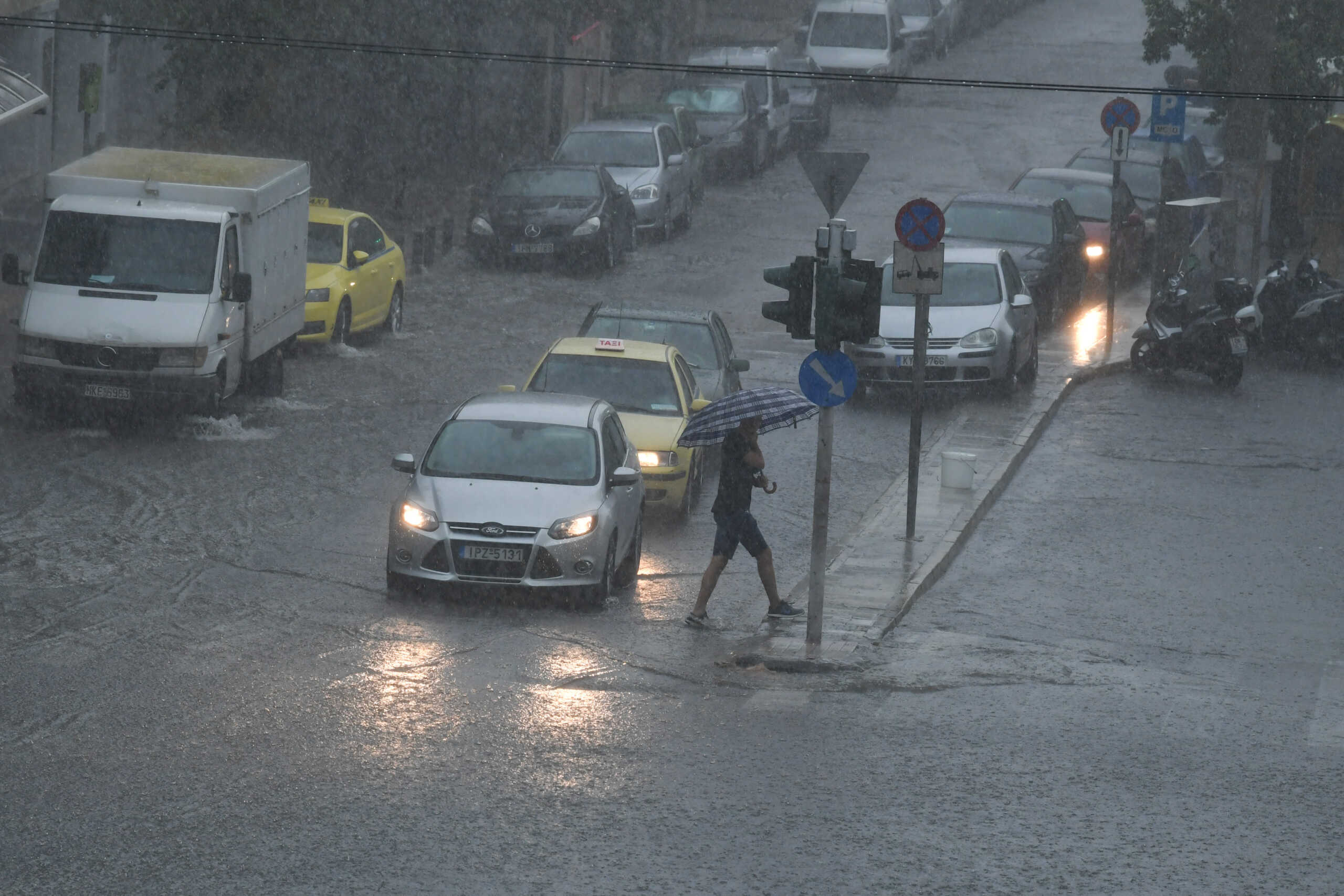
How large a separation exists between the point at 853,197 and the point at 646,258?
24.9 feet

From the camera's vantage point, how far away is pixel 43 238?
18.6m

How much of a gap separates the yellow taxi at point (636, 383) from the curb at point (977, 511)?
2.42 metres

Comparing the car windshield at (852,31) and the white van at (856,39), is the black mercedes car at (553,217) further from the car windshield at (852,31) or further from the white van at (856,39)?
the car windshield at (852,31)

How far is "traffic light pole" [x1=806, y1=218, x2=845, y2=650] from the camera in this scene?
41.5 ft

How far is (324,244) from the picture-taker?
77.7 feet

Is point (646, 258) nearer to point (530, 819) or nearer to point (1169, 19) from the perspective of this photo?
point (1169, 19)

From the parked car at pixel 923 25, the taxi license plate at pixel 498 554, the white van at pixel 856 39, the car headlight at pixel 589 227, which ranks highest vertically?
the parked car at pixel 923 25

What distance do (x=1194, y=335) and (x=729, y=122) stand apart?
1748cm

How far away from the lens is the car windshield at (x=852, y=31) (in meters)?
46.7

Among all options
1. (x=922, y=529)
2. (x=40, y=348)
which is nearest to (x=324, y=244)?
(x=40, y=348)

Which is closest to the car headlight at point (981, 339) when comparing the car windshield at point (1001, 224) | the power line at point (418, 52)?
the power line at point (418, 52)

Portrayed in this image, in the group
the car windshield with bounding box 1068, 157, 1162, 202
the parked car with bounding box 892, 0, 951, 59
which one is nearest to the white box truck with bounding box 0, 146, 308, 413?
the car windshield with bounding box 1068, 157, 1162, 202

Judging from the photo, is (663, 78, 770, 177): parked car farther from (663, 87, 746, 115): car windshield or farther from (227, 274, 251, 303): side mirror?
(227, 274, 251, 303): side mirror

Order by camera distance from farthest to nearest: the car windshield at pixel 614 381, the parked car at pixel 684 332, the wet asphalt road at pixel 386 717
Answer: the parked car at pixel 684 332, the car windshield at pixel 614 381, the wet asphalt road at pixel 386 717
